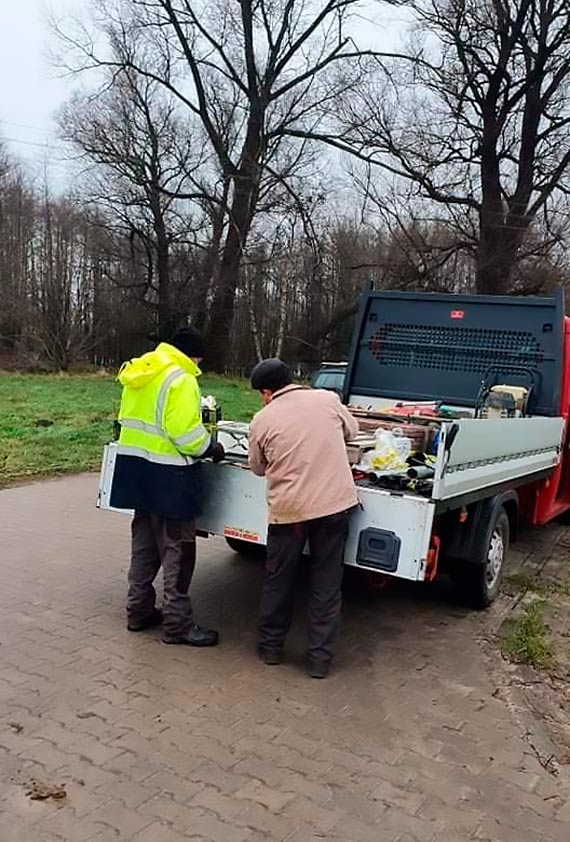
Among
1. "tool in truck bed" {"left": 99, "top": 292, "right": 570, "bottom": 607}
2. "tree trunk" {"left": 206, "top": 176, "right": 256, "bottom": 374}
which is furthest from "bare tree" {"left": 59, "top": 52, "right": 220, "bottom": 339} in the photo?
"tool in truck bed" {"left": 99, "top": 292, "right": 570, "bottom": 607}

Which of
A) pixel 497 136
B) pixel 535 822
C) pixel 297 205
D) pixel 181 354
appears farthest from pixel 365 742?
pixel 297 205

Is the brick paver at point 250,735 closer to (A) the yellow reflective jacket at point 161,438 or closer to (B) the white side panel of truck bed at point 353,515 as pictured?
(B) the white side panel of truck bed at point 353,515

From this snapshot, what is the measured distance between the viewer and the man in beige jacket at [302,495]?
14.5ft

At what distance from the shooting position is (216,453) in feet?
15.8

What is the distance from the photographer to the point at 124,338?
31.9m

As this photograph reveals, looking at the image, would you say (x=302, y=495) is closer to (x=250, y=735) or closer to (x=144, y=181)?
(x=250, y=735)

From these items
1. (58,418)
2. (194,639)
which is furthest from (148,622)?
(58,418)

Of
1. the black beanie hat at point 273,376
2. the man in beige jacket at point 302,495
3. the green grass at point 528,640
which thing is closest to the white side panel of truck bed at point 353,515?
the man in beige jacket at point 302,495

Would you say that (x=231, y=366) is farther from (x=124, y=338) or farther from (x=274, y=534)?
(x=274, y=534)

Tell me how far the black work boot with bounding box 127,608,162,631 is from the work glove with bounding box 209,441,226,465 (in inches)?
41.8

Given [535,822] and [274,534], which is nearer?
[535,822]

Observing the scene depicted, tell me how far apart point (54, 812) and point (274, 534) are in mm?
1881

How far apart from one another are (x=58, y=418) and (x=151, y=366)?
11.3 meters

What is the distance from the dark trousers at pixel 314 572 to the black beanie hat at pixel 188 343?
116 centimetres
